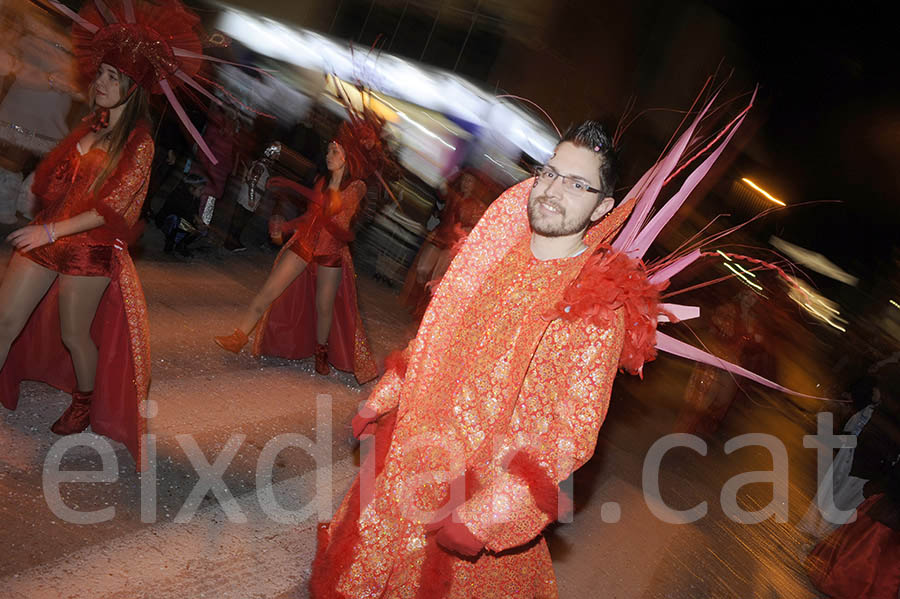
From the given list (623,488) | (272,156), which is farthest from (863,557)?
(272,156)

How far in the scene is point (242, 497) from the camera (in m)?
3.56

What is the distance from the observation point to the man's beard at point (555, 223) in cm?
238

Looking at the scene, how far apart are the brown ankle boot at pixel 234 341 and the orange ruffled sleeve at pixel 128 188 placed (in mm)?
2066

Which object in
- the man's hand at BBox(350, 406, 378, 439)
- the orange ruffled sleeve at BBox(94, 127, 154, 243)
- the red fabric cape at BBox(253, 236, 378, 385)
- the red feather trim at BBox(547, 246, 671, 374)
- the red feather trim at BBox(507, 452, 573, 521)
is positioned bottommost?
the red fabric cape at BBox(253, 236, 378, 385)

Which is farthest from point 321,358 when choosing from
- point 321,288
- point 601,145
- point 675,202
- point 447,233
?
point 675,202

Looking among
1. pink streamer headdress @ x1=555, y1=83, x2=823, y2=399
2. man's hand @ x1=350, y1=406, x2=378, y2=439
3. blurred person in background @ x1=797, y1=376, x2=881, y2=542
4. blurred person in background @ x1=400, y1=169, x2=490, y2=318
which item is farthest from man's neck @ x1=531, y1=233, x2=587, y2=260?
blurred person in background @ x1=797, y1=376, x2=881, y2=542

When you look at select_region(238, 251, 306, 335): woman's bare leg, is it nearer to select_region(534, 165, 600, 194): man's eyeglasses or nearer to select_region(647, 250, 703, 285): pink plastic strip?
select_region(534, 165, 600, 194): man's eyeglasses

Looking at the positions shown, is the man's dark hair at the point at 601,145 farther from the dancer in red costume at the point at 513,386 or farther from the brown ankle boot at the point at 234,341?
the brown ankle boot at the point at 234,341

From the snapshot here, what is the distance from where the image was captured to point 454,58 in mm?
17422

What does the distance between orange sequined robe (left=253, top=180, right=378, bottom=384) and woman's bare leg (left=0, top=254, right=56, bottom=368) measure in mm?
2363

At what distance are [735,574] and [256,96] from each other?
12.7 metres

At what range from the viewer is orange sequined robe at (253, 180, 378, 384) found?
5297 millimetres

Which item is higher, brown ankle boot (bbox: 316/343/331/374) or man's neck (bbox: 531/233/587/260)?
man's neck (bbox: 531/233/587/260)

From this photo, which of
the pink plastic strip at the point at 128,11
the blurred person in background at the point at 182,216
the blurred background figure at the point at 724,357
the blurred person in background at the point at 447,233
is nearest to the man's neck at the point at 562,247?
the pink plastic strip at the point at 128,11
